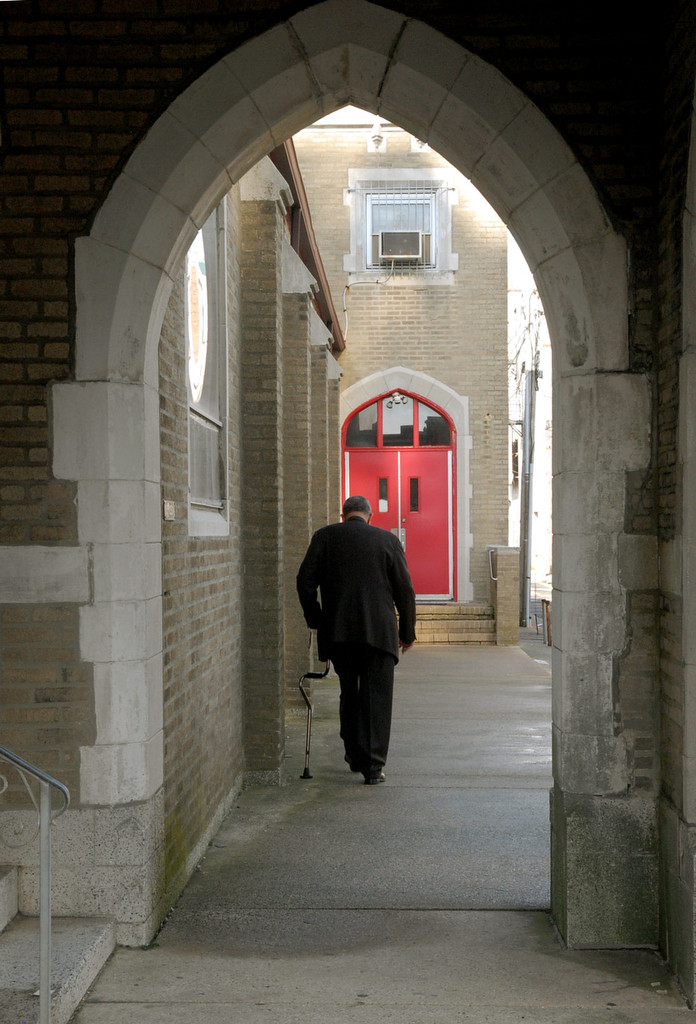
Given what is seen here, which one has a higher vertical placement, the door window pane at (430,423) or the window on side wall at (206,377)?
the door window pane at (430,423)

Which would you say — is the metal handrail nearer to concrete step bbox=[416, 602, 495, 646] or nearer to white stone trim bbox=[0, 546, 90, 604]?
white stone trim bbox=[0, 546, 90, 604]

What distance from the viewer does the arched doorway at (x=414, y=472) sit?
1703 cm

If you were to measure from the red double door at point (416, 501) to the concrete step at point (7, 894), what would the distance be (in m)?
13.1

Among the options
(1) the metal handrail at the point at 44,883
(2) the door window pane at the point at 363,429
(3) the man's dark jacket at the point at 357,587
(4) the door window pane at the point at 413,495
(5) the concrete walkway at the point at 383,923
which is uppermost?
(2) the door window pane at the point at 363,429

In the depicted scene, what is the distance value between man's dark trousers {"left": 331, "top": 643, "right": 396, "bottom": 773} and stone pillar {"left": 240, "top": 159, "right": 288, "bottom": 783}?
1.81 ft

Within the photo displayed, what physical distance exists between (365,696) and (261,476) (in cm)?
166

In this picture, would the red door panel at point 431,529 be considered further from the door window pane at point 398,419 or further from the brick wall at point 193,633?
the brick wall at point 193,633

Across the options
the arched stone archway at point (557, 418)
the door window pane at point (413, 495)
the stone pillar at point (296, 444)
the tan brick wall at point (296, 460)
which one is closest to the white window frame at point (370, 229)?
the door window pane at point (413, 495)

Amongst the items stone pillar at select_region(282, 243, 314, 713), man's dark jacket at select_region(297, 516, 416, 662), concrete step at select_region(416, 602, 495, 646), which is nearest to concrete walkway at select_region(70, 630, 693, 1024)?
man's dark jacket at select_region(297, 516, 416, 662)

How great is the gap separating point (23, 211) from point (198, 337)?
1.80 metres

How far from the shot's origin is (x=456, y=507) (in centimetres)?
1695

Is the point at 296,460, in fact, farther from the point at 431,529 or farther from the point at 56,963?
the point at 431,529

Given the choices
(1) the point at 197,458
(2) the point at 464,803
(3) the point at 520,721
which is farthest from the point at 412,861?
(3) the point at 520,721

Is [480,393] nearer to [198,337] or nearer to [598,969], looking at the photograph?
[198,337]
